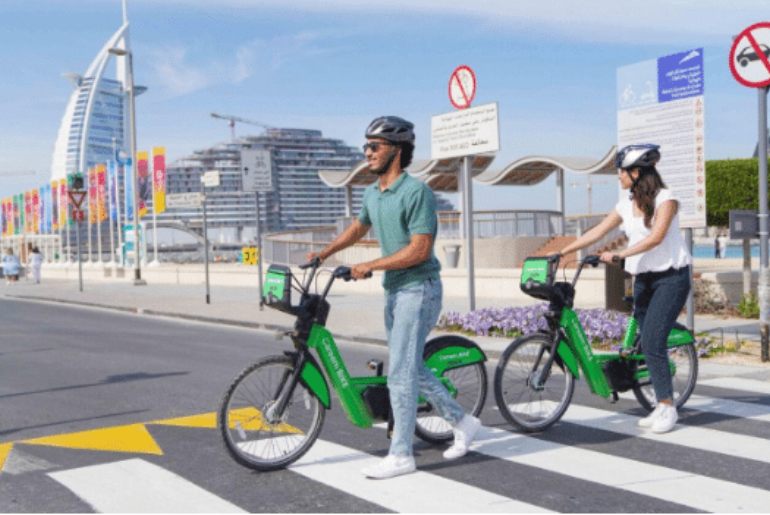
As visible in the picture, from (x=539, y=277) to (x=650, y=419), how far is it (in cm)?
127

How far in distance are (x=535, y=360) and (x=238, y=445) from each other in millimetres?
2049

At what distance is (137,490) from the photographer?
15.5ft

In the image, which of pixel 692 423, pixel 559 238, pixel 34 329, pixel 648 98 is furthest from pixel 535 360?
pixel 559 238

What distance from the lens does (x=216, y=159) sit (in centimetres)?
18238

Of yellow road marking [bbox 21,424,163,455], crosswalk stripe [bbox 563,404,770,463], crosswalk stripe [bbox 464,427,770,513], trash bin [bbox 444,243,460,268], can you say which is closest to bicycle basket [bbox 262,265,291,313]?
yellow road marking [bbox 21,424,163,455]

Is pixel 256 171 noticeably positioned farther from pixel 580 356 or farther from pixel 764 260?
pixel 580 356

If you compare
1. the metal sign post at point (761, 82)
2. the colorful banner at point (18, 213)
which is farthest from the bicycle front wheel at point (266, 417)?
the colorful banner at point (18, 213)

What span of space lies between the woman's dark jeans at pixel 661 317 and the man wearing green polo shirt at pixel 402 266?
5.75 feet

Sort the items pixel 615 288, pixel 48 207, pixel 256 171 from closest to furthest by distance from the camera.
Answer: pixel 615 288 < pixel 256 171 < pixel 48 207

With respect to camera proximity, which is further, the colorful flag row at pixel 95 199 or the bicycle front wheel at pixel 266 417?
the colorful flag row at pixel 95 199

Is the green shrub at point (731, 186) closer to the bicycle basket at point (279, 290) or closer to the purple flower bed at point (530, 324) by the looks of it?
the purple flower bed at point (530, 324)

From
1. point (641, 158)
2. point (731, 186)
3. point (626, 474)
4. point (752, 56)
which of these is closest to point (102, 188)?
point (731, 186)

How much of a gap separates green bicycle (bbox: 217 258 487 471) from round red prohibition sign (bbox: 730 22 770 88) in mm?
5701

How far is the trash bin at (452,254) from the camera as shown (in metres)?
27.7
